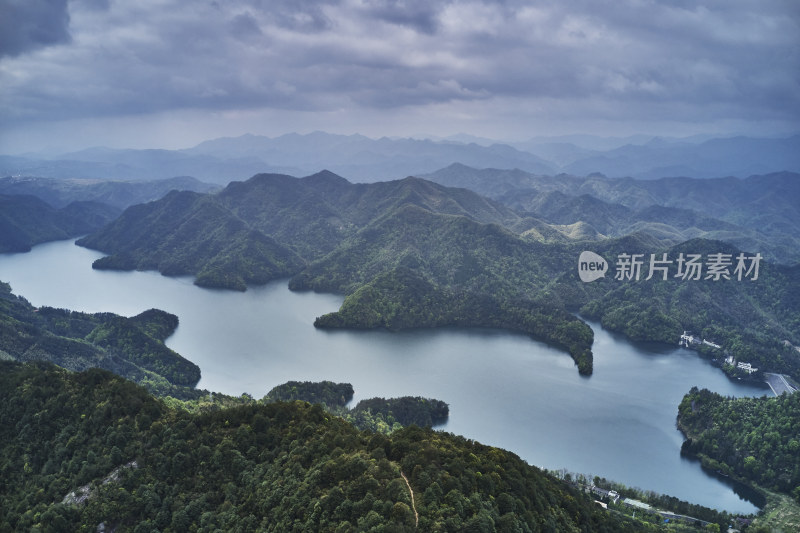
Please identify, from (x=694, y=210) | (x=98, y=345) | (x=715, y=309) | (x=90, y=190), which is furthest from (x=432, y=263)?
(x=90, y=190)

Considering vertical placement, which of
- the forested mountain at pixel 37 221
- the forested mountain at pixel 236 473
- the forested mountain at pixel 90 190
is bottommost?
the forested mountain at pixel 236 473

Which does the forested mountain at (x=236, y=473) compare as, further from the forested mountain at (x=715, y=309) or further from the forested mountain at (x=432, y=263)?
the forested mountain at (x=715, y=309)

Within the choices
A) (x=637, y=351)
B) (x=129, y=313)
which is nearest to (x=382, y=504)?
(x=637, y=351)

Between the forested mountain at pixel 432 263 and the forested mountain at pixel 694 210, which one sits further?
the forested mountain at pixel 694 210

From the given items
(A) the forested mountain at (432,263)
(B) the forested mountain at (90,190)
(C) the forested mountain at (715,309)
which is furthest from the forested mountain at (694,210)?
(B) the forested mountain at (90,190)

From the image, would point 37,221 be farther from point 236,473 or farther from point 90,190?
point 236,473
